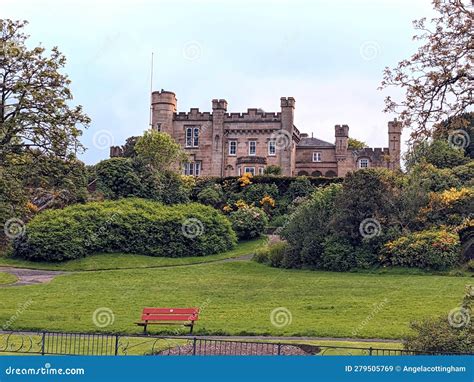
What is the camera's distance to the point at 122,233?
4447cm

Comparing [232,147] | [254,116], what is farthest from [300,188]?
[254,116]

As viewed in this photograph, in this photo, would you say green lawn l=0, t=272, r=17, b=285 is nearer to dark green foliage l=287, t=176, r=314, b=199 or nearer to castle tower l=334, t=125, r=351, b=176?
dark green foliage l=287, t=176, r=314, b=199

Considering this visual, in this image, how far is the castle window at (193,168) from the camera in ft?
263

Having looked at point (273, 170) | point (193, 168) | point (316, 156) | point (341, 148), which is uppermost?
point (341, 148)

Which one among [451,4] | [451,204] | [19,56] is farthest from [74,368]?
[451,204]

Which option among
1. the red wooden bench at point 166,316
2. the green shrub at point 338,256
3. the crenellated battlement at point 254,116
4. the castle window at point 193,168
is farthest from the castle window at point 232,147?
the red wooden bench at point 166,316

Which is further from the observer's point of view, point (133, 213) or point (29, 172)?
point (133, 213)

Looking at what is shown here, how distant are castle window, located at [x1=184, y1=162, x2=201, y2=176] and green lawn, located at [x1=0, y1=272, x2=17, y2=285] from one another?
4572cm

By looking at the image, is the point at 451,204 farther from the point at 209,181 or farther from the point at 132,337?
the point at 209,181

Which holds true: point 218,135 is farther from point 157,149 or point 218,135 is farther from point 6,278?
point 6,278

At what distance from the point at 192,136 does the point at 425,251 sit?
1931 inches

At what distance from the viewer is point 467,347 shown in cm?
1405

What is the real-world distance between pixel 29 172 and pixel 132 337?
8450 mm

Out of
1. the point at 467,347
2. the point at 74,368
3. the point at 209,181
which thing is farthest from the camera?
the point at 209,181
